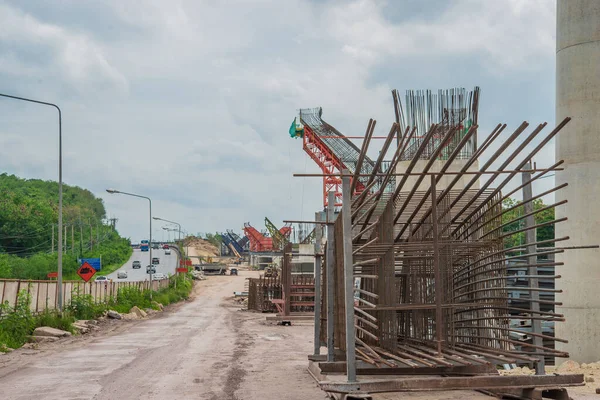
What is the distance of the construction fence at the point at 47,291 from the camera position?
24.3 m

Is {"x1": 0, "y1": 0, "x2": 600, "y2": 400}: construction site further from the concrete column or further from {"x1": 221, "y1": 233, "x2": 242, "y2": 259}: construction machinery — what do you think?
{"x1": 221, "y1": 233, "x2": 242, "y2": 259}: construction machinery

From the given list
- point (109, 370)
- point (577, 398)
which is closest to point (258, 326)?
point (109, 370)

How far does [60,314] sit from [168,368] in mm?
12881

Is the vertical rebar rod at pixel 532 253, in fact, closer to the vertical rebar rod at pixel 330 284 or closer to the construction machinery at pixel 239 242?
the vertical rebar rod at pixel 330 284

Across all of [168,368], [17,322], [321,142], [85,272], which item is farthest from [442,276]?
[321,142]

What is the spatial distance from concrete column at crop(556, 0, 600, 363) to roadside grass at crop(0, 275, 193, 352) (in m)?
13.9

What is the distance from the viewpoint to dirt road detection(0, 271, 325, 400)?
11508 mm

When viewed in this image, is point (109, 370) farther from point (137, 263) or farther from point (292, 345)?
point (137, 263)

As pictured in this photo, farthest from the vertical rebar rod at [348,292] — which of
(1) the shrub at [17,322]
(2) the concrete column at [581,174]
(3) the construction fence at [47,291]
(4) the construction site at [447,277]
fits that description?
(3) the construction fence at [47,291]

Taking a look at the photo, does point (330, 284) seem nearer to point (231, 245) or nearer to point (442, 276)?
point (442, 276)

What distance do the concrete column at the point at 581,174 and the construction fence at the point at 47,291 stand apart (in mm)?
16521

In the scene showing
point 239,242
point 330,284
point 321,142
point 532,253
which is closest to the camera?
point 532,253

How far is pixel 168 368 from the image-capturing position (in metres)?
14.7

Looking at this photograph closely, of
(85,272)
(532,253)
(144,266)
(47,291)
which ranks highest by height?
(532,253)
